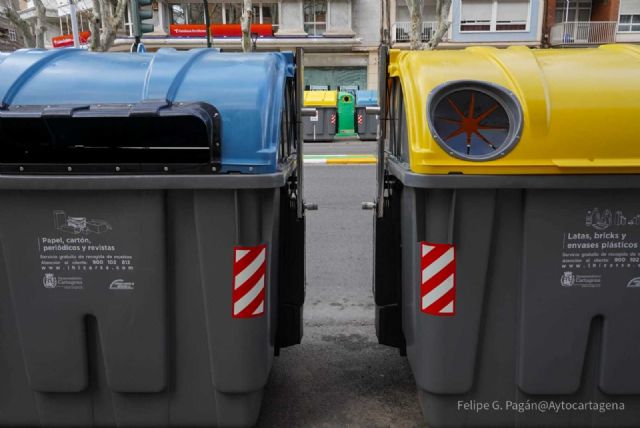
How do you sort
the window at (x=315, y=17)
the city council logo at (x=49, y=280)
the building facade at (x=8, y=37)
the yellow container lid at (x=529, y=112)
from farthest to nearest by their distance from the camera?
1. the building facade at (x=8, y=37)
2. the window at (x=315, y=17)
3. the city council logo at (x=49, y=280)
4. the yellow container lid at (x=529, y=112)

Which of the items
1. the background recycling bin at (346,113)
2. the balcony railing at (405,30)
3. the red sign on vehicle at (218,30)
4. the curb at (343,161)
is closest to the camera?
the curb at (343,161)

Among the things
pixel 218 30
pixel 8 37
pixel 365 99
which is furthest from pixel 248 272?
pixel 8 37

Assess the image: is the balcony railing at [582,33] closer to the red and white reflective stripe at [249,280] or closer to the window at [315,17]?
the window at [315,17]

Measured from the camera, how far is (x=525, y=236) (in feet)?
7.23

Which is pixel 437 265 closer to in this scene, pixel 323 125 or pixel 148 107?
pixel 148 107

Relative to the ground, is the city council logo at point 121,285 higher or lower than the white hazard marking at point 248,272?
lower

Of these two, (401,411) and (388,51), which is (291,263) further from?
(388,51)

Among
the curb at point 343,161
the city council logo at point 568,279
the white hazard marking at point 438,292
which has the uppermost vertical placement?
the city council logo at point 568,279

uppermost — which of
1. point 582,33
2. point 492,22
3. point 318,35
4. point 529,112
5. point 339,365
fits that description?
point 492,22

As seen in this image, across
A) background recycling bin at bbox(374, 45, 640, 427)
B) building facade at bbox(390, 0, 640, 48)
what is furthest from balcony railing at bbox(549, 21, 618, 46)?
background recycling bin at bbox(374, 45, 640, 427)

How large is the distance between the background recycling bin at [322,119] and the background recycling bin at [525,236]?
15359 mm

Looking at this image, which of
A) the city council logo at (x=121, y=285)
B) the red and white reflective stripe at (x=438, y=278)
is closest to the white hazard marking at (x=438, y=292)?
the red and white reflective stripe at (x=438, y=278)

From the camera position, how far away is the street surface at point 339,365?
278 cm

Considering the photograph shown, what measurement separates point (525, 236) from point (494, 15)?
30.9 meters
